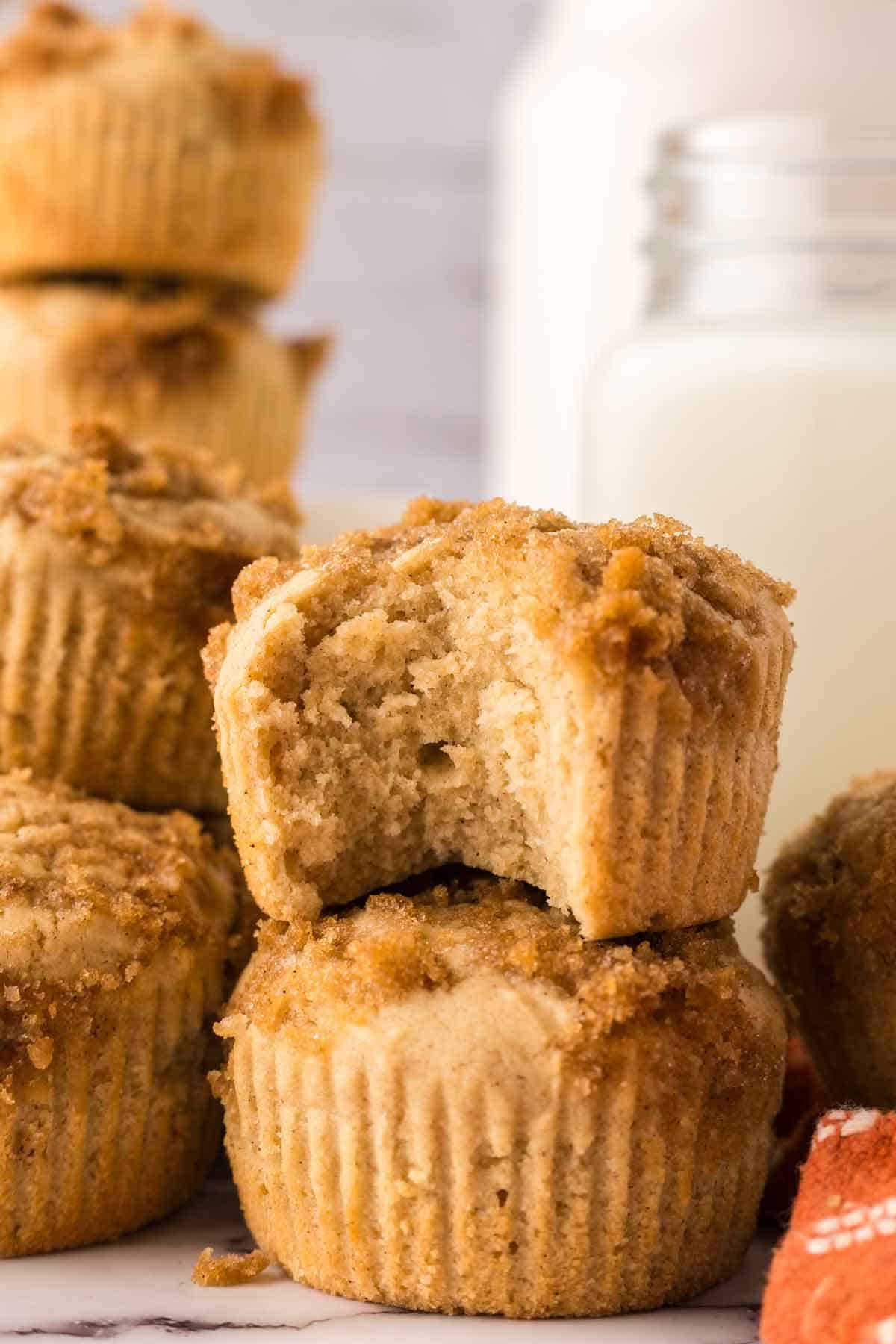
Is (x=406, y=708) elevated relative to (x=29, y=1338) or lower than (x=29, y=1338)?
elevated

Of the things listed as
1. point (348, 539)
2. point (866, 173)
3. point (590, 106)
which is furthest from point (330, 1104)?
point (590, 106)

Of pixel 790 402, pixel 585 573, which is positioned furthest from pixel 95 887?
pixel 790 402

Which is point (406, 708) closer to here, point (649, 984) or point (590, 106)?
point (649, 984)

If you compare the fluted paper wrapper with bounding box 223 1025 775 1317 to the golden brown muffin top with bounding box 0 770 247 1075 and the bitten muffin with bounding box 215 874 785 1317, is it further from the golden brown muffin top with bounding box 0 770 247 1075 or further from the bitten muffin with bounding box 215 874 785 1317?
the golden brown muffin top with bounding box 0 770 247 1075

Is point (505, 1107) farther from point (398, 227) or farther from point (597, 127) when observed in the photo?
point (398, 227)

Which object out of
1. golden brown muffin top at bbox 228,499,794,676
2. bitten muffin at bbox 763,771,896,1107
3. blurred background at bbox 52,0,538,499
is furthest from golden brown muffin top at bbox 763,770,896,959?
blurred background at bbox 52,0,538,499
